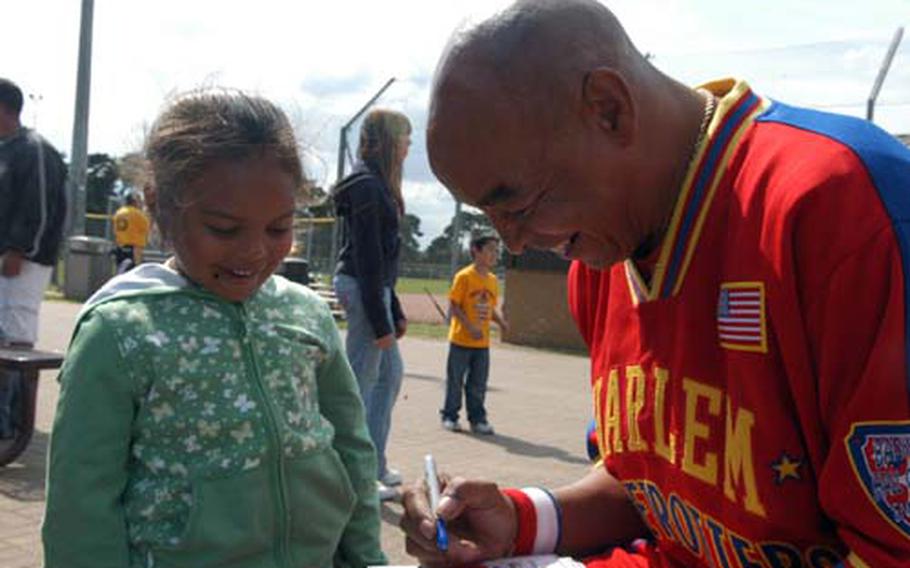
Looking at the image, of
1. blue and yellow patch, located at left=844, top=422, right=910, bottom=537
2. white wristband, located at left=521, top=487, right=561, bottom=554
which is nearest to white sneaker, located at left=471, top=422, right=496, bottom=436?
white wristband, located at left=521, top=487, right=561, bottom=554

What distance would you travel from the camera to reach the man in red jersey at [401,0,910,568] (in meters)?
1.25

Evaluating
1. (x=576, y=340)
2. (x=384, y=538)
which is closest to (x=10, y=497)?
(x=384, y=538)

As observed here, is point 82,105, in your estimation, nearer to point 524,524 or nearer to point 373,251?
point 373,251

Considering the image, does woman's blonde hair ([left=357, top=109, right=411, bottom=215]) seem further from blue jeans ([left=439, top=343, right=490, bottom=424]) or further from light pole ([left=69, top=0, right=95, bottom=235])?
light pole ([left=69, top=0, right=95, bottom=235])

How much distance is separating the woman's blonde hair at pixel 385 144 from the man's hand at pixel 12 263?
2.01 metres

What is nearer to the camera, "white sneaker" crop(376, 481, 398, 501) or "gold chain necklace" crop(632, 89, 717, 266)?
"gold chain necklace" crop(632, 89, 717, 266)

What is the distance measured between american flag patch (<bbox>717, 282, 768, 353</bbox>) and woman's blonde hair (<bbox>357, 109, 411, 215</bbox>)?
11.0 ft

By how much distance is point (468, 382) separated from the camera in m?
7.41

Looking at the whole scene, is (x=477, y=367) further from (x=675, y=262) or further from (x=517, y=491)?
(x=675, y=262)

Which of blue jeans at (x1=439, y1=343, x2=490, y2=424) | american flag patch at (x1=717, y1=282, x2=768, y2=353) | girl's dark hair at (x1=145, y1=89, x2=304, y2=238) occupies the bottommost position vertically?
blue jeans at (x1=439, y1=343, x2=490, y2=424)

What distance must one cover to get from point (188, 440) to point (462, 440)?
508 centimetres

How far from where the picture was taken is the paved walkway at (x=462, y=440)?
171 inches

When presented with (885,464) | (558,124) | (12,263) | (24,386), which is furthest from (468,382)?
(885,464)

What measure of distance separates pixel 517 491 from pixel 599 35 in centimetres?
99
